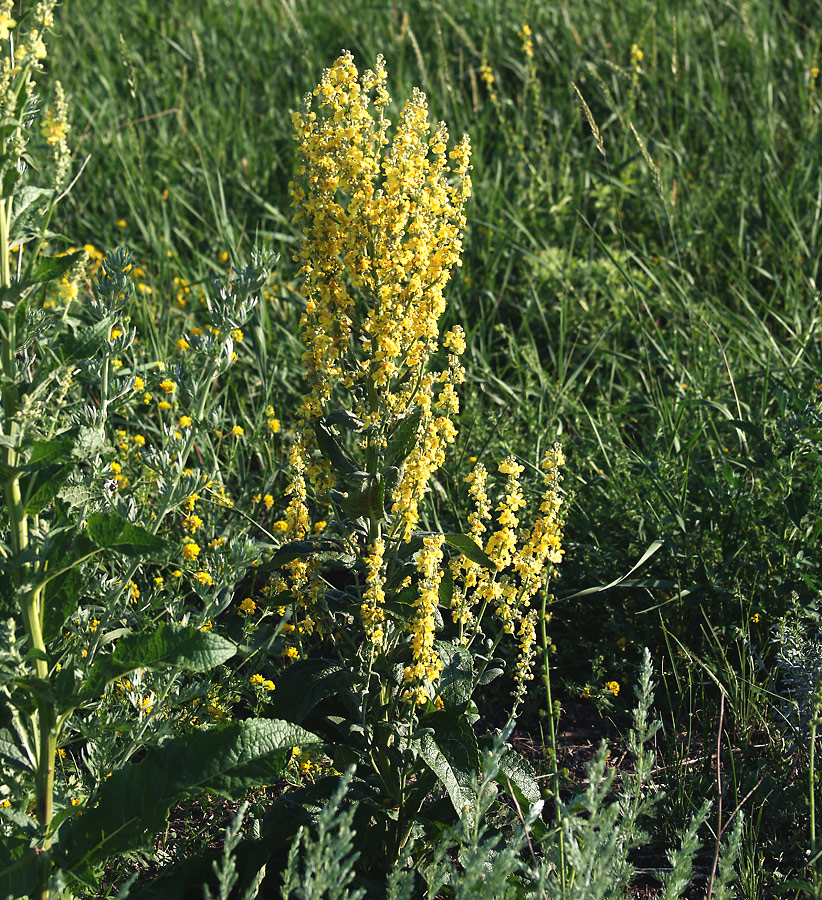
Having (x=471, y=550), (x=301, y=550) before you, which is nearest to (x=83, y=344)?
(x=301, y=550)

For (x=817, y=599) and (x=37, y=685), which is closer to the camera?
(x=37, y=685)

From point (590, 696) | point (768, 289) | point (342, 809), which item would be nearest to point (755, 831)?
point (590, 696)

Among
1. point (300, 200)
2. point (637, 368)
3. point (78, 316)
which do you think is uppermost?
point (300, 200)

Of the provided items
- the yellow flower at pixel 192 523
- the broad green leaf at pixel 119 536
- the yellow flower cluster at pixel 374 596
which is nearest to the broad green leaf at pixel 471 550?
the yellow flower cluster at pixel 374 596

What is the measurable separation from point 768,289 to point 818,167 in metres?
0.72

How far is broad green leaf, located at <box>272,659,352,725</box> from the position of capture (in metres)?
1.95

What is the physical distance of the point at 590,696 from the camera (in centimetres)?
263

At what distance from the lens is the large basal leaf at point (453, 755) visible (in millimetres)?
1889

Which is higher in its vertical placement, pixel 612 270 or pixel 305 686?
pixel 305 686

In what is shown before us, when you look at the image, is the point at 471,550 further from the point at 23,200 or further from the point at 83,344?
the point at 23,200

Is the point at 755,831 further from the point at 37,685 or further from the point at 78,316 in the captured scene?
the point at 78,316

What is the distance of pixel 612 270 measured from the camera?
13.5 feet

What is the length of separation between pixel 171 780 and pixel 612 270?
2.94 meters

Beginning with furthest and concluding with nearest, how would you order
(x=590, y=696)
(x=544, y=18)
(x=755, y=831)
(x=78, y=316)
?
1. (x=544, y=18)
2. (x=78, y=316)
3. (x=590, y=696)
4. (x=755, y=831)
